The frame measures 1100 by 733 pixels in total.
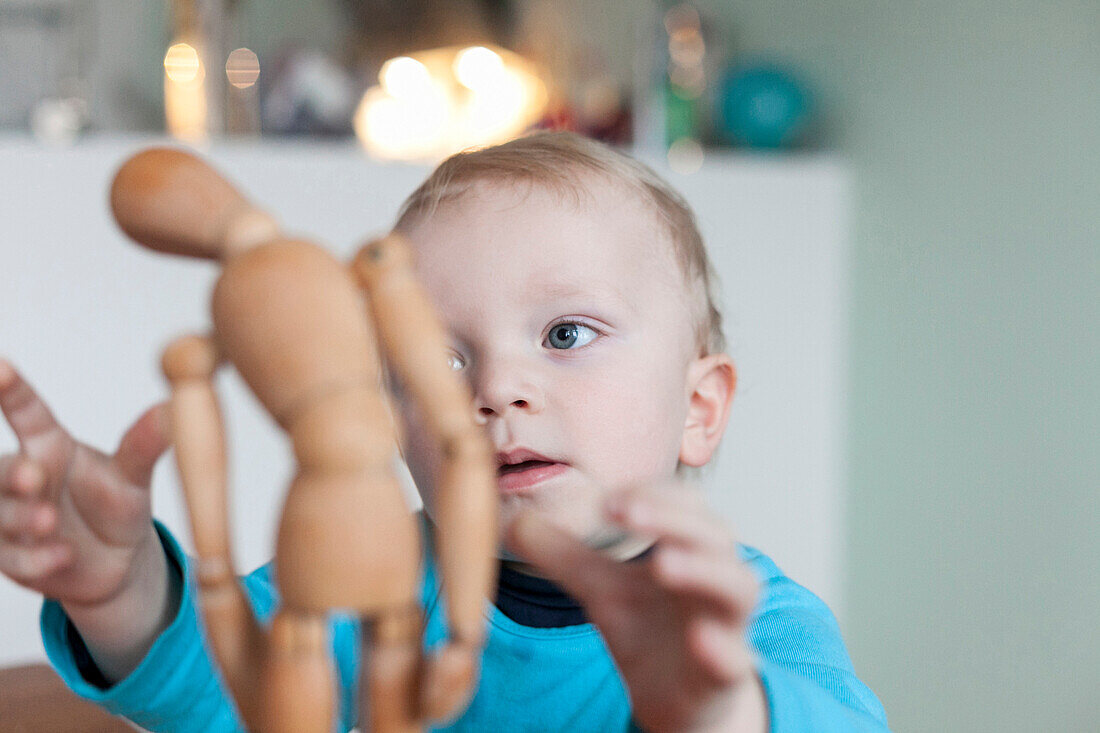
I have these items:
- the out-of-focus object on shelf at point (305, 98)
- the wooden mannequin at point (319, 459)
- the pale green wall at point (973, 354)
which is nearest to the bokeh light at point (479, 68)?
the out-of-focus object on shelf at point (305, 98)

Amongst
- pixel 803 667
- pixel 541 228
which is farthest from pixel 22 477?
pixel 803 667

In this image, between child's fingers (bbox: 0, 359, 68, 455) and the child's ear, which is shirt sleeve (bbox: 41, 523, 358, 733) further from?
the child's ear

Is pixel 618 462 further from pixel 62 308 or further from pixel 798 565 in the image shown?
pixel 798 565

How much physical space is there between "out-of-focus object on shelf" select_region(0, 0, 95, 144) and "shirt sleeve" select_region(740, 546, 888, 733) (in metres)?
1.40

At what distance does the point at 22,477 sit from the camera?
0.45 meters

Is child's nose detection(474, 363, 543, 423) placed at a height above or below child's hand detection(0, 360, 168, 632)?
above

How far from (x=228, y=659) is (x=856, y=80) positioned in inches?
55.1

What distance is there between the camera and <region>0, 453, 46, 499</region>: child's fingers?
45 centimetres

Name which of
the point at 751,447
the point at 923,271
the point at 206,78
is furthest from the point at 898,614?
the point at 206,78

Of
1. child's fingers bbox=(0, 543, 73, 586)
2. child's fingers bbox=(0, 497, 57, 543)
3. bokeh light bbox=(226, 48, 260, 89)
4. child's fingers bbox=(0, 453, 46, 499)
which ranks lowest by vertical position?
child's fingers bbox=(0, 543, 73, 586)

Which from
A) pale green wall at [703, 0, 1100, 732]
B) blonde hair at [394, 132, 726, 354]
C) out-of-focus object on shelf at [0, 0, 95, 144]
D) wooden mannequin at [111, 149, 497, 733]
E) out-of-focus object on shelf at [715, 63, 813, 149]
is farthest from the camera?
out-of-focus object on shelf at [0, 0, 95, 144]

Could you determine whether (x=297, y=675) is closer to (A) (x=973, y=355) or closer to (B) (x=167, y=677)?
(B) (x=167, y=677)

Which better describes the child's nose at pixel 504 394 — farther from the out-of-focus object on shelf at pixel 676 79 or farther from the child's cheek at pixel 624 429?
the out-of-focus object on shelf at pixel 676 79

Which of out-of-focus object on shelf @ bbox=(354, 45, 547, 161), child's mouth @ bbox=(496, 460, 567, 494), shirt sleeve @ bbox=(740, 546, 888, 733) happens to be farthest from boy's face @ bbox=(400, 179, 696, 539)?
out-of-focus object on shelf @ bbox=(354, 45, 547, 161)
